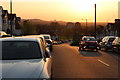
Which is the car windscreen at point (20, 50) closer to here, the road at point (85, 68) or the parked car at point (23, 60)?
the parked car at point (23, 60)

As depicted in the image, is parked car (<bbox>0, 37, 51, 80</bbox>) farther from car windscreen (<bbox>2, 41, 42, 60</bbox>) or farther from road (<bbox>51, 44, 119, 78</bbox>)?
road (<bbox>51, 44, 119, 78</bbox>)

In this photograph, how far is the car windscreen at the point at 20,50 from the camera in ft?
22.2

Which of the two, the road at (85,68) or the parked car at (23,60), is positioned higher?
the parked car at (23,60)

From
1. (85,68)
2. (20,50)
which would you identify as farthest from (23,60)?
(85,68)

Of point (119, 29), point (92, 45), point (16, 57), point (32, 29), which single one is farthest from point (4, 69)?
point (32, 29)

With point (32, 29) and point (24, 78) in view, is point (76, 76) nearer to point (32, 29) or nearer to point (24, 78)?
point (24, 78)

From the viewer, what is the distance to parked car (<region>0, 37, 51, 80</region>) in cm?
525

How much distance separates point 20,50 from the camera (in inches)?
276

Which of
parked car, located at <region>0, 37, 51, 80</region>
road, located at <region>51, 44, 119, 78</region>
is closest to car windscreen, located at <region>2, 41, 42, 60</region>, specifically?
parked car, located at <region>0, 37, 51, 80</region>

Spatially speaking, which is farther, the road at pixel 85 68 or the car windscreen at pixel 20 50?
the road at pixel 85 68

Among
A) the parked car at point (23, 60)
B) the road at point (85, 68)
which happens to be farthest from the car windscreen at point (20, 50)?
the road at point (85, 68)

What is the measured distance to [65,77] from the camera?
10.2 metres

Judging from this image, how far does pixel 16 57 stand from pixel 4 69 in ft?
4.16

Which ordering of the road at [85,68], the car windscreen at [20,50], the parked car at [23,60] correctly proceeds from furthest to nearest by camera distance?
the road at [85,68]
the car windscreen at [20,50]
the parked car at [23,60]
